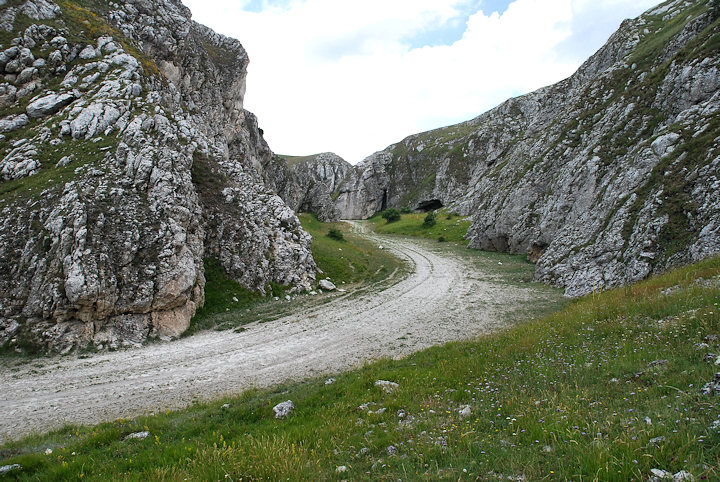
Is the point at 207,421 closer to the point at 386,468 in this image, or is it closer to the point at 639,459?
the point at 386,468

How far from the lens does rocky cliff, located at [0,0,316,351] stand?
17547 mm

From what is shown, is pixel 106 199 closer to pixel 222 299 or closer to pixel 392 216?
pixel 222 299

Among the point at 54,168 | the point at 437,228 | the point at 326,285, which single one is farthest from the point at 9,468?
the point at 437,228

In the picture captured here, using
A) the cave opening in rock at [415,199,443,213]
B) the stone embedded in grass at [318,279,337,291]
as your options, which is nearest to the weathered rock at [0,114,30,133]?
the stone embedded in grass at [318,279,337,291]

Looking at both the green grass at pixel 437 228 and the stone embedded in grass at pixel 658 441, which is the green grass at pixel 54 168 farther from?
the green grass at pixel 437 228

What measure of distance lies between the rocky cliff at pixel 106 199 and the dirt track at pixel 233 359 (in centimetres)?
277

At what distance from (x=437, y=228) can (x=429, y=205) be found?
3753 centimetres

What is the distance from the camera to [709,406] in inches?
189

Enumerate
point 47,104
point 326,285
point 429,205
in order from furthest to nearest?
point 429,205, point 326,285, point 47,104

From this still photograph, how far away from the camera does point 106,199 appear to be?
67.3 feet

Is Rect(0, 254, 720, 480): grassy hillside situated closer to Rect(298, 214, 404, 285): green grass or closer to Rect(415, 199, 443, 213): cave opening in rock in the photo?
Rect(298, 214, 404, 285): green grass

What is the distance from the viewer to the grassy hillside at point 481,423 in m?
4.72

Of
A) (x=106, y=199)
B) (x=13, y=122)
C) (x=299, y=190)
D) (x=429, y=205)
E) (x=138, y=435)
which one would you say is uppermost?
(x=13, y=122)

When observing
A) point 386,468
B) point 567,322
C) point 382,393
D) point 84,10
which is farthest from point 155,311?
point 84,10
